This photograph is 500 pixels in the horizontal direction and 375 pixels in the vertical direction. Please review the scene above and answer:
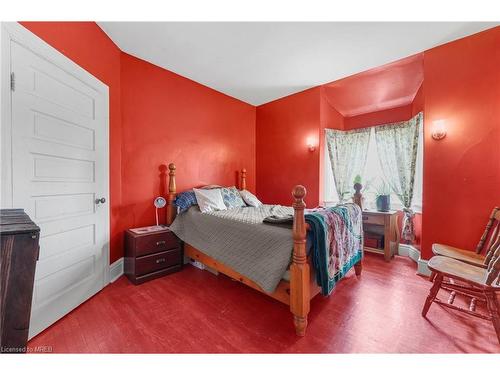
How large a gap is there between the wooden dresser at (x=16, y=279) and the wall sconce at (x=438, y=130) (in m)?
3.43

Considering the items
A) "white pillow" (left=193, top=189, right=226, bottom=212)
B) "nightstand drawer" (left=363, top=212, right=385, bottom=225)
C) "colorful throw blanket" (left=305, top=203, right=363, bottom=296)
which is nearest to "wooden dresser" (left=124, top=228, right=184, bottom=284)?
"white pillow" (left=193, top=189, right=226, bottom=212)

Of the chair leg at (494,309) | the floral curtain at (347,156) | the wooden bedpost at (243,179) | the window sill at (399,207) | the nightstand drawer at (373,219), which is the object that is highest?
the floral curtain at (347,156)

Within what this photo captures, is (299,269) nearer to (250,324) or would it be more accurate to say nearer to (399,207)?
(250,324)

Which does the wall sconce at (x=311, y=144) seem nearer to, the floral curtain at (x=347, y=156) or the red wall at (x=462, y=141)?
the floral curtain at (x=347, y=156)

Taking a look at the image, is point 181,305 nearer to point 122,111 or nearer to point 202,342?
point 202,342

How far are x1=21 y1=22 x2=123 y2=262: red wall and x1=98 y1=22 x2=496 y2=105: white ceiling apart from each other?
17 cm

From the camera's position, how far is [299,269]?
4.54ft

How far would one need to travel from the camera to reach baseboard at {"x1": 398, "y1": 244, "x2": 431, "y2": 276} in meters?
2.34

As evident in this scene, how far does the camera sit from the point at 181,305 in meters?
1.77

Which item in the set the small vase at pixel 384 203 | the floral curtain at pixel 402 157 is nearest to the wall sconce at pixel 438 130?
the floral curtain at pixel 402 157

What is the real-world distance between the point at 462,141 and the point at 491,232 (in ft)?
3.14

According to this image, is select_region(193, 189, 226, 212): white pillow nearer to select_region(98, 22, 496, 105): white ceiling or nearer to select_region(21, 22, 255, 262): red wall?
select_region(21, 22, 255, 262): red wall

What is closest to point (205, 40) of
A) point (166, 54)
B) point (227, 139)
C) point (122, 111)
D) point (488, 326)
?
point (166, 54)

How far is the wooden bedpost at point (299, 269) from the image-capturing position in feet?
4.54
